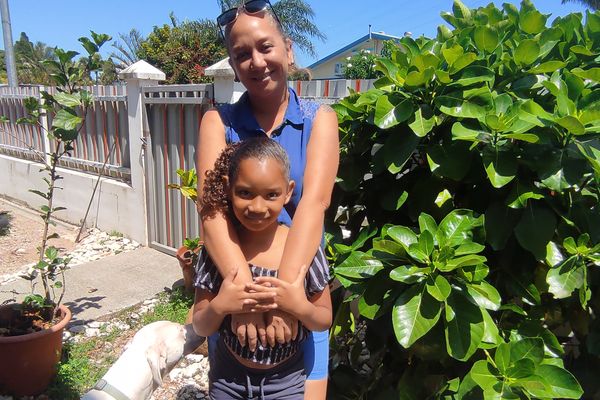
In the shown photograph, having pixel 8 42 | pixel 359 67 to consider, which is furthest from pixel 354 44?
pixel 8 42

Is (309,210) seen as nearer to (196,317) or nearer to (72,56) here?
(196,317)

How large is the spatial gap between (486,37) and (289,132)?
77cm

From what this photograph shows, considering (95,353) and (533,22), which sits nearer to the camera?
(533,22)

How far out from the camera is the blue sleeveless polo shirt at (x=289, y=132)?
5.07 ft

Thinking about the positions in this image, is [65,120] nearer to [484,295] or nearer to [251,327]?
[251,327]

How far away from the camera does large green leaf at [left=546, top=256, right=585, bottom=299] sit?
1.37 meters

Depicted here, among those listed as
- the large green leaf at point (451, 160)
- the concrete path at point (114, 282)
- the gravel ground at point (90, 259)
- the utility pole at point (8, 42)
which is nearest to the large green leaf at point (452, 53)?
the large green leaf at point (451, 160)

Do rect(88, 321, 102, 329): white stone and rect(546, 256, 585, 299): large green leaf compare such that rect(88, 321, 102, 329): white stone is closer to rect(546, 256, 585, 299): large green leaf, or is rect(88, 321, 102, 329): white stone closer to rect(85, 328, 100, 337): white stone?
rect(85, 328, 100, 337): white stone

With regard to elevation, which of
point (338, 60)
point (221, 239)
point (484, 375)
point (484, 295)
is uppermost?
point (338, 60)

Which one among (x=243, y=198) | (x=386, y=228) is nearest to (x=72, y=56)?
(x=243, y=198)

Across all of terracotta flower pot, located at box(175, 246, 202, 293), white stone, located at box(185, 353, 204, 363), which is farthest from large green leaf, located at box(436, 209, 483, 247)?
terracotta flower pot, located at box(175, 246, 202, 293)

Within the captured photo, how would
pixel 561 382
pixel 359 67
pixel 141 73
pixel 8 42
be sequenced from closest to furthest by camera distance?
1. pixel 561 382
2. pixel 141 73
3. pixel 8 42
4. pixel 359 67

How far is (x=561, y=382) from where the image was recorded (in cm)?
125

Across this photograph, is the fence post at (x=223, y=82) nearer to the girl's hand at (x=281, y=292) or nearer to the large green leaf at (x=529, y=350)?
the girl's hand at (x=281, y=292)
